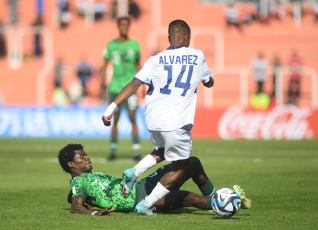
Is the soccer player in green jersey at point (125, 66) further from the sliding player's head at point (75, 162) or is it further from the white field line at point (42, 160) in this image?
the sliding player's head at point (75, 162)

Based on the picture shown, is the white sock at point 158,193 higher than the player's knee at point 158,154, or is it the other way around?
the player's knee at point 158,154

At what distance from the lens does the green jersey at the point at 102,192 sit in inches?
277

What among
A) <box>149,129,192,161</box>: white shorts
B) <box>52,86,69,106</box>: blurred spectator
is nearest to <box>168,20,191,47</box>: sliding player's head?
<box>149,129,192,161</box>: white shorts

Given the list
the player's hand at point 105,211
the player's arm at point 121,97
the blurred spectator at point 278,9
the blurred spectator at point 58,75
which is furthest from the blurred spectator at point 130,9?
the player's hand at point 105,211

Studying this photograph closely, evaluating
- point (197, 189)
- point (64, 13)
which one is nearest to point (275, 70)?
point (64, 13)

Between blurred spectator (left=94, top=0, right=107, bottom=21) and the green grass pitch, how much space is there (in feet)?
44.5

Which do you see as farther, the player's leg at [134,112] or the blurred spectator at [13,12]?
the blurred spectator at [13,12]

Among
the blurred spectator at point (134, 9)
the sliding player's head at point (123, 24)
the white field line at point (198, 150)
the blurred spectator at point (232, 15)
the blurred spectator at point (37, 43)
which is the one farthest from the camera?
the blurred spectator at point (134, 9)

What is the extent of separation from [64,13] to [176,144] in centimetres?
2543

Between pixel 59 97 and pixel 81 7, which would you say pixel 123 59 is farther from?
pixel 81 7

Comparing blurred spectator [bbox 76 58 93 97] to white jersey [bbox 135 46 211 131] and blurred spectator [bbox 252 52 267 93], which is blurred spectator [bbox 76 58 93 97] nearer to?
blurred spectator [bbox 252 52 267 93]

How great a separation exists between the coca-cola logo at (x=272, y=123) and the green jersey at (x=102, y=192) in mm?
15669

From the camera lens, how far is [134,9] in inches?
1217

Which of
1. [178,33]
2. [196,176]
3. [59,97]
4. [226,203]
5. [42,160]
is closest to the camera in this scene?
[226,203]
